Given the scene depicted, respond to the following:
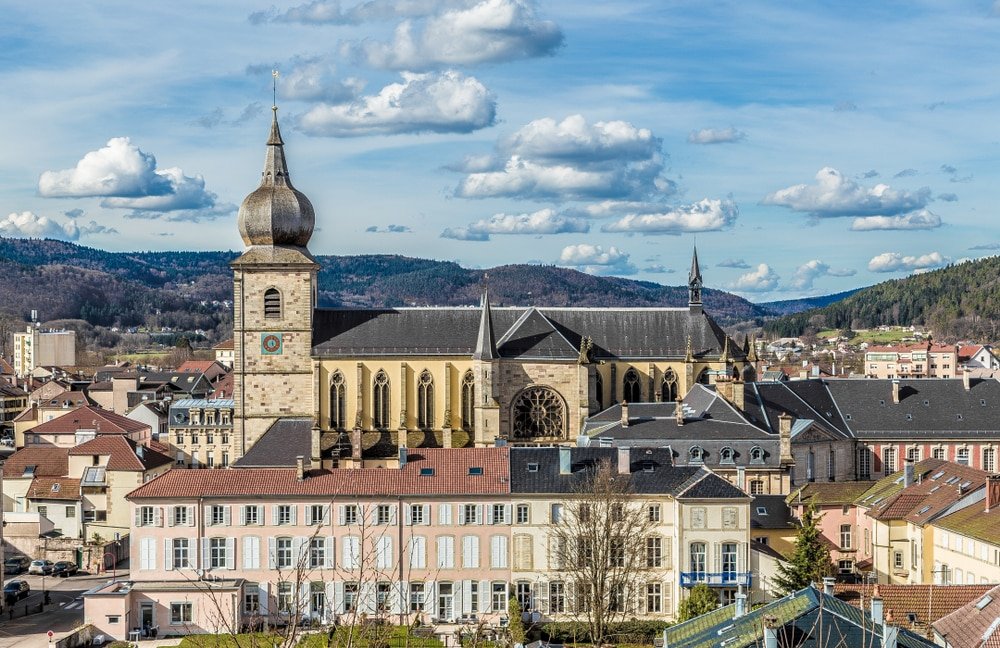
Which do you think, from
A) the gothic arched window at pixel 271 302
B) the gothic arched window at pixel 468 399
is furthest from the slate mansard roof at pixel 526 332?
the gothic arched window at pixel 271 302

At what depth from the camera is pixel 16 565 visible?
275ft

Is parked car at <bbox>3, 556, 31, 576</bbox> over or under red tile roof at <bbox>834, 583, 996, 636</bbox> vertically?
under

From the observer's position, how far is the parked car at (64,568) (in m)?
82.4

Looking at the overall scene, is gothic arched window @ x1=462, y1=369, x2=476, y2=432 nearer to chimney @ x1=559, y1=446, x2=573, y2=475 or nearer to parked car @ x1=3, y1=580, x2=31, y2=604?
chimney @ x1=559, y1=446, x2=573, y2=475

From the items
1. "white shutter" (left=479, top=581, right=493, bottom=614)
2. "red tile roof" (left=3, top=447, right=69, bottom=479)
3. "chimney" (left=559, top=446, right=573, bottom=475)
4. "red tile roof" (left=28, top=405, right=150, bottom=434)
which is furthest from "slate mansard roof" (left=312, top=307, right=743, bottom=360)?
"red tile roof" (left=28, top=405, right=150, bottom=434)

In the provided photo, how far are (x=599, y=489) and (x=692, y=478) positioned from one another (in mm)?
4908

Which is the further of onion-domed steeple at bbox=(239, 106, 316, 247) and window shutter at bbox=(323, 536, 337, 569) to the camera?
onion-domed steeple at bbox=(239, 106, 316, 247)

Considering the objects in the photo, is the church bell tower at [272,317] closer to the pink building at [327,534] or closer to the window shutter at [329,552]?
the pink building at [327,534]

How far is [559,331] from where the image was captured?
298ft

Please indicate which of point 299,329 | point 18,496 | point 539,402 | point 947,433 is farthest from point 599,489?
point 18,496

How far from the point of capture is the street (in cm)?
6372

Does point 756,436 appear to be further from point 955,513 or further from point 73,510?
point 73,510

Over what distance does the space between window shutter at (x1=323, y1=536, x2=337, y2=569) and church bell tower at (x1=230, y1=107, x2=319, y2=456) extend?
2202 centimetres

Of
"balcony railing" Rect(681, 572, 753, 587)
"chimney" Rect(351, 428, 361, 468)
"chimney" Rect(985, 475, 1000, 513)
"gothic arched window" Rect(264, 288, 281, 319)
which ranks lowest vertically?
"balcony railing" Rect(681, 572, 753, 587)
